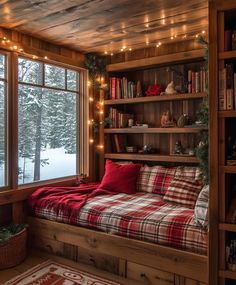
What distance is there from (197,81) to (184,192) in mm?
1294

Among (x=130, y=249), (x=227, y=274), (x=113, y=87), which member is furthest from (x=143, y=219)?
(x=113, y=87)

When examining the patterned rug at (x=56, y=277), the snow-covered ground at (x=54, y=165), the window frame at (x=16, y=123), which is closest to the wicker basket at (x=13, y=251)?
the patterned rug at (x=56, y=277)

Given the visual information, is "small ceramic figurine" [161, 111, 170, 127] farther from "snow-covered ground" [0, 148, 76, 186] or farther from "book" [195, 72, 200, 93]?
"snow-covered ground" [0, 148, 76, 186]

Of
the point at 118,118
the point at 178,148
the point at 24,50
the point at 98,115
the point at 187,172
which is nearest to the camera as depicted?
the point at 24,50

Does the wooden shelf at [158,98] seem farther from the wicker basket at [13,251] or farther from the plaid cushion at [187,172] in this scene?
the wicker basket at [13,251]

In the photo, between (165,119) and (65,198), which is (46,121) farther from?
(165,119)

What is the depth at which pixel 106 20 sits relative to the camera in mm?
2908

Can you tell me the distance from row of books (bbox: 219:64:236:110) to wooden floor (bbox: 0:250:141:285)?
1662 mm

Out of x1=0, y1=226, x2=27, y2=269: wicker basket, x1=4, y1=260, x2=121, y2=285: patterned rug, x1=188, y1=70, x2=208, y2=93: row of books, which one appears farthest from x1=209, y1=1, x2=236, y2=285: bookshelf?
x1=0, y1=226, x2=27, y2=269: wicker basket

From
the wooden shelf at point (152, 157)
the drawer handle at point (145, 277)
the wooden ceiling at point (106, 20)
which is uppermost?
the wooden ceiling at point (106, 20)

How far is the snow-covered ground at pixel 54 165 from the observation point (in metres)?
3.46

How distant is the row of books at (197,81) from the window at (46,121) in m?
1.56

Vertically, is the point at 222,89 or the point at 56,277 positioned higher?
the point at 222,89

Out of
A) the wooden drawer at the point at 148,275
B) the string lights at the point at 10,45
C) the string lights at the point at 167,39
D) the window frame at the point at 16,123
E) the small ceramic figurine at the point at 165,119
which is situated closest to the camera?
the wooden drawer at the point at 148,275
